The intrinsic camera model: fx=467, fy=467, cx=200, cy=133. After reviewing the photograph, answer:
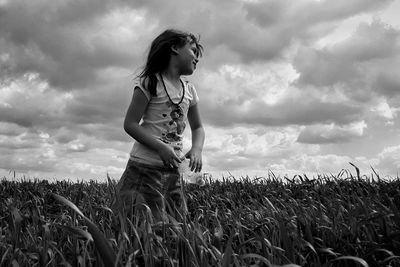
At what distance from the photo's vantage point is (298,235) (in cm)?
279

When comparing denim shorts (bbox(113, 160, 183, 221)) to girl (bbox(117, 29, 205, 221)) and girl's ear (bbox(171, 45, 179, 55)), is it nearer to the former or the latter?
girl (bbox(117, 29, 205, 221))

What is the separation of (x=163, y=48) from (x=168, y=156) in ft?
4.14

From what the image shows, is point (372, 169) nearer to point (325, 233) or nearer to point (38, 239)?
point (325, 233)

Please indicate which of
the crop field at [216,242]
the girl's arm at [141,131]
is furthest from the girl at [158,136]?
the crop field at [216,242]

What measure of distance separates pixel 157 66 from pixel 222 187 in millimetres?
2912

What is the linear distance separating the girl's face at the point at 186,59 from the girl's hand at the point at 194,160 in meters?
0.77

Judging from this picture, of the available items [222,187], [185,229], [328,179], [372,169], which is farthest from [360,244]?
[222,187]

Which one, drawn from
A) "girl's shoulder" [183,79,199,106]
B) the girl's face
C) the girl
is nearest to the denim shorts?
the girl

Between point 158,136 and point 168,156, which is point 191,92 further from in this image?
point 168,156

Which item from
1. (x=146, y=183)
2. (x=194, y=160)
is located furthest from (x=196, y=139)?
(x=146, y=183)

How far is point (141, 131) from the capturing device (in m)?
3.90

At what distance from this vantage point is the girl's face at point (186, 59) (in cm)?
439

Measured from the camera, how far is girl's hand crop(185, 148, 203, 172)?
13.2 ft

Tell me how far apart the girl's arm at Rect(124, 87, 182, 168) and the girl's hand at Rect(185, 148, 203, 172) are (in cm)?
23
